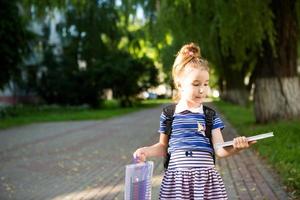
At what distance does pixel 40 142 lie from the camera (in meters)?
16.5

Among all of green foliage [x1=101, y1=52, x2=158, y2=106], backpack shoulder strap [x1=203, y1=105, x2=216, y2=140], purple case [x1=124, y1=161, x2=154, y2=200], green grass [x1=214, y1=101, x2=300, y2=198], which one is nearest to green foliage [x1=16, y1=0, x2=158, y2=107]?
green foliage [x1=101, y1=52, x2=158, y2=106]

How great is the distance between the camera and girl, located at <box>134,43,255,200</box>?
142 inches

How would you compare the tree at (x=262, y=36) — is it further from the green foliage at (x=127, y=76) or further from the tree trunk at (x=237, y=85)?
the green foliage at (x=127, y=76)

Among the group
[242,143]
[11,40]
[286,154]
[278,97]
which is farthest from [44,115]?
[242,143]

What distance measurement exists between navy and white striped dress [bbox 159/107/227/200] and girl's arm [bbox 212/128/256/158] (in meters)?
0.04

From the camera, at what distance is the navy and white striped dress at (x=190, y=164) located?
11.8ft

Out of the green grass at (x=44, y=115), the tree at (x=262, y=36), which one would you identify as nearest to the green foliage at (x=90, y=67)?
the green grass at (x=44, y=115)

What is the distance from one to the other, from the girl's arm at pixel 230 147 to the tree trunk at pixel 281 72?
12567mm

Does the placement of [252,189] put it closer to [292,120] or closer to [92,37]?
[292,120]

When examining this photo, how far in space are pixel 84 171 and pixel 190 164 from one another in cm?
678

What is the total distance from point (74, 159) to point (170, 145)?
8460 millimetres

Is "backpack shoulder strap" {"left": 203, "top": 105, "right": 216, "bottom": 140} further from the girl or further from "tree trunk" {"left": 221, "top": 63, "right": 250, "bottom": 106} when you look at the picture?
"tree trunk" {"left": 221, "top": 63, "right": 250, "bottom": 106}

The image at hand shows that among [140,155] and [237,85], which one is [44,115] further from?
[140,155]

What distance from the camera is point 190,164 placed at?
3.63 metres
